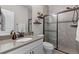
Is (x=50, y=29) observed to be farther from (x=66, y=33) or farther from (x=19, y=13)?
(x=19, y=13)

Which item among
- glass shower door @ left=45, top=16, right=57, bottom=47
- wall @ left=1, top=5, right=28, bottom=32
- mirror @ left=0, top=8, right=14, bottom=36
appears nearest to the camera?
mirror @ left=0, top=8, right=14, bottom=36

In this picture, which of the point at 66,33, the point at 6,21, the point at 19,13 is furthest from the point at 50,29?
the point at 6,21

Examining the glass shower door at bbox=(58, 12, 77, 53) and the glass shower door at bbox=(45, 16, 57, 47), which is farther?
the glass shower door at bbox=(45, 16, 57, 47)

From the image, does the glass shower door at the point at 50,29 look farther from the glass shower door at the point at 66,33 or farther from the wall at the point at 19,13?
the wall at the point at 19,13

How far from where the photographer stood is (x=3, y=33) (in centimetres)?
175

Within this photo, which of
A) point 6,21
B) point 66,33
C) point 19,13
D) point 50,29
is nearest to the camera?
point 6,21

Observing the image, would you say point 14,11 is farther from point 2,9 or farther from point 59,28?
point 59,28

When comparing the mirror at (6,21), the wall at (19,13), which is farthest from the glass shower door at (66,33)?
the mirror at (6,21)

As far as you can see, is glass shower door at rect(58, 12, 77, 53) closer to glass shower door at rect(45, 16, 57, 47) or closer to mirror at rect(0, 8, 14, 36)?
glass shower door at rect(45, 16, 57, 47)

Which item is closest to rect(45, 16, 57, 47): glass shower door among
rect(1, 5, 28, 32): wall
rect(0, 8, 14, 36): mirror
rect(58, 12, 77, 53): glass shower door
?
rect(58, 12, 77, 53): glass shower door

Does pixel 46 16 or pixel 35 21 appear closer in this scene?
pixel 35 21

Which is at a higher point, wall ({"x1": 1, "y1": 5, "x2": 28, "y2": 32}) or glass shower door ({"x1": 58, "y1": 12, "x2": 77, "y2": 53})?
wall ({"x1": 1, "y1": 5, "x2": 28, "y2": 32})

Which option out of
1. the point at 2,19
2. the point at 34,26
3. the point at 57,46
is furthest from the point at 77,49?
the point at 2,19

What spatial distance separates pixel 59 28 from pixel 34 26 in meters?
→ 0.84
